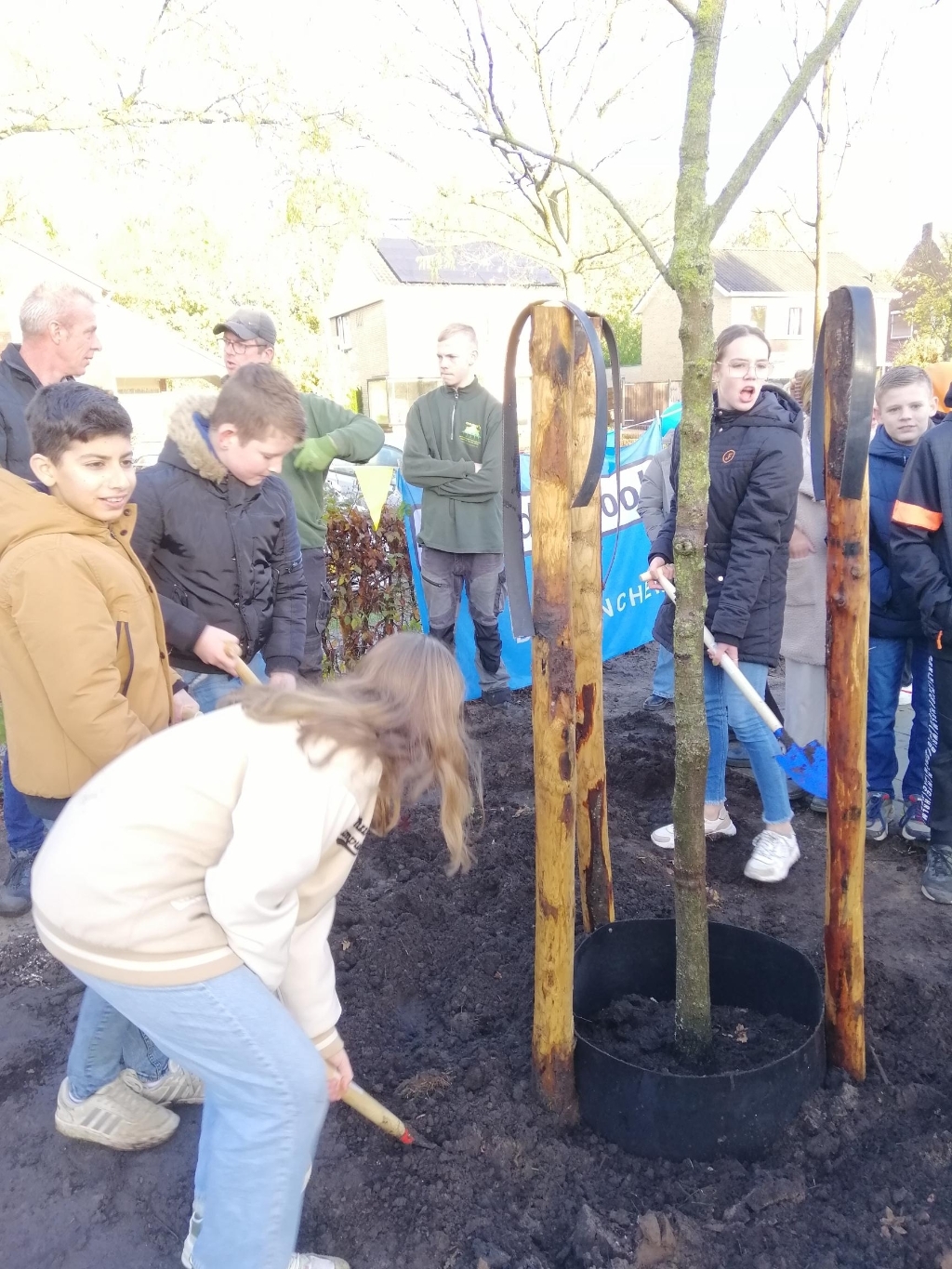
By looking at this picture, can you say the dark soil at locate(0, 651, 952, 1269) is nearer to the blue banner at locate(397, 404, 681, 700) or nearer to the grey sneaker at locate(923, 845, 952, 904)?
the grey sneaker at locate(923, 845, 952, 904)

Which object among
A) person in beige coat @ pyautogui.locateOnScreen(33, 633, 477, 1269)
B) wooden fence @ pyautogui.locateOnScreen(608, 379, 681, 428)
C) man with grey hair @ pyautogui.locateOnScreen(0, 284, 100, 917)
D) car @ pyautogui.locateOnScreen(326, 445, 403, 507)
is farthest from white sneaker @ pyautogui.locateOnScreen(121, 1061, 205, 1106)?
wooden fence @ pyautogui.locateOnScreen(608, 379, 681, 428)

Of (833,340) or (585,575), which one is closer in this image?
(833,340)

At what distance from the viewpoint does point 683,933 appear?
2299 mm

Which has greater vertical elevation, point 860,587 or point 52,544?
point 52,544

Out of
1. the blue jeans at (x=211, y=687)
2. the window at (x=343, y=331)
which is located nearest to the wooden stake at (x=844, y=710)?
the blue jeans at (x=211, y=687)

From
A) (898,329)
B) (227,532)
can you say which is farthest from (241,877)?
(898,329)

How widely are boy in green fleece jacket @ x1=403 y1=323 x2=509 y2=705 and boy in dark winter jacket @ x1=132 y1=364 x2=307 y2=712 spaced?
205 centimetres

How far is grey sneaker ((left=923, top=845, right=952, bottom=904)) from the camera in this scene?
339cm

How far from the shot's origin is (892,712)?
399 centimetres

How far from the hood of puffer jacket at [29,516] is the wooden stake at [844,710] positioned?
181cm

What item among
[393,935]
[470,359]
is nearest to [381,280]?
[470,359]

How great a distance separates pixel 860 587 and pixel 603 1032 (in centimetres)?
144

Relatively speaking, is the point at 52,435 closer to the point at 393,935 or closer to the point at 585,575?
the point at 585,575

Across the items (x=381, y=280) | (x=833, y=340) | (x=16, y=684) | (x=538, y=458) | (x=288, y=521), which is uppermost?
(x=381, y=280)
